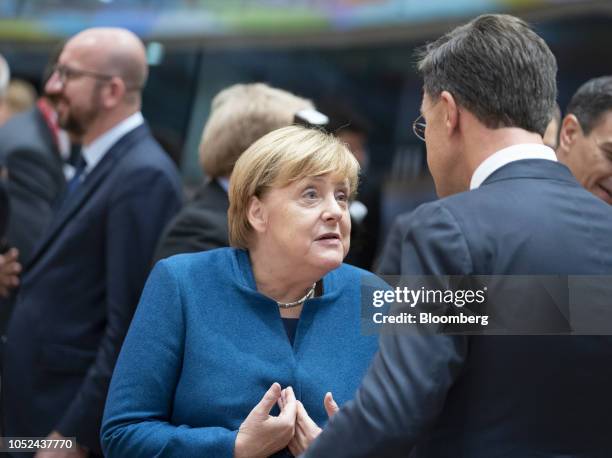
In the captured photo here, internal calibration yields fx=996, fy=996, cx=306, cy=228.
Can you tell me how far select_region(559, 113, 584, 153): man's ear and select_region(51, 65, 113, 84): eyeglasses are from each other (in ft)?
5.33

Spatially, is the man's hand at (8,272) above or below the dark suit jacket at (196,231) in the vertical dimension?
below

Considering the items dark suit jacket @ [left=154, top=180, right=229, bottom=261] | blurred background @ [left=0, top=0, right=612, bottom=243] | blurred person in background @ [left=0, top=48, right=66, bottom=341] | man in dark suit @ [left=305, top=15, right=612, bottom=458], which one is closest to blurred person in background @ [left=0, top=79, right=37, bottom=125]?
blurred background @ [left=0, top=0, right=612, bottom=243]

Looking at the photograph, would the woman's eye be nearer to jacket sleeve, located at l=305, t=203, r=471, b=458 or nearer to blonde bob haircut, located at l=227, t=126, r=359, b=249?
blonde bob haircut, located at l=227, t=126, r=359, b=249

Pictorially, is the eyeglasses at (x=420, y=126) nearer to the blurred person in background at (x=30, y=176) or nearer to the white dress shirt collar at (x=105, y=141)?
the white dress shirt collar at (x=105, y=141)

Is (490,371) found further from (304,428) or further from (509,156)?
(304,428)

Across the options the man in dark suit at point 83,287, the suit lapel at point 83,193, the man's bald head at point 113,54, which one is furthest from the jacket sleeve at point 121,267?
the man's bald head at point 113,54

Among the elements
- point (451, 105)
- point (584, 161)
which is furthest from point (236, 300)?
point (584, 161)

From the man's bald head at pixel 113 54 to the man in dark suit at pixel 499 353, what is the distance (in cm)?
201

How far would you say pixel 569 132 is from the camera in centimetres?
301

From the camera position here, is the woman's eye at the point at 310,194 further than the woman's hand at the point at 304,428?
Yes

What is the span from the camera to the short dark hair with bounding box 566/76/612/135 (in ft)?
9.69

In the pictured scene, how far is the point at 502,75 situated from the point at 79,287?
5.73 ft

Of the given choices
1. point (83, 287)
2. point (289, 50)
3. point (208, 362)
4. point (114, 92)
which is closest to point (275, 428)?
point (208, 362)

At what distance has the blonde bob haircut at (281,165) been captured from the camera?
2.32m
